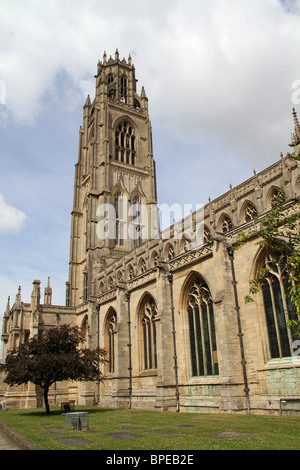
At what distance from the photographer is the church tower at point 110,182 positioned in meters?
50.2

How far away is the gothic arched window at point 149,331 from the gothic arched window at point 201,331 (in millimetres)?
4737

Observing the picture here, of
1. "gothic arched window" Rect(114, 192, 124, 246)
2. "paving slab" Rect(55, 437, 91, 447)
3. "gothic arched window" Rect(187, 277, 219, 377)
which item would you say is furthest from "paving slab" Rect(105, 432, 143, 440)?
"gothic arched window" Rect(114, 192, 124, 246)

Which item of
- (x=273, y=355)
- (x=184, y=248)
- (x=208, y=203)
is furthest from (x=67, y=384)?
(x=273, y=355)

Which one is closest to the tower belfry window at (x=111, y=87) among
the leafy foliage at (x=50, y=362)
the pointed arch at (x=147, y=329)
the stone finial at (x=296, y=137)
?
the stone finial at (x=296, y=137)

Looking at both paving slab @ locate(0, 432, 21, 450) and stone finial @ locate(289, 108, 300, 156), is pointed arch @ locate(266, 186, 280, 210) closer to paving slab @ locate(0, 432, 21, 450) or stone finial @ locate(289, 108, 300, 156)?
stone finial @ locate(289, 108, 300, 156)

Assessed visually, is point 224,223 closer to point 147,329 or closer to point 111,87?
point 147,329

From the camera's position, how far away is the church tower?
50.2 meters

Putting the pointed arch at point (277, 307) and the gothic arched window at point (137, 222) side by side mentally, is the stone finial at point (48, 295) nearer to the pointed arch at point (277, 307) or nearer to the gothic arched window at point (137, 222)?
the gothic arched window at point (137, 222)

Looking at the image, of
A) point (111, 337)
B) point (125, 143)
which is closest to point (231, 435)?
point (111, 337)

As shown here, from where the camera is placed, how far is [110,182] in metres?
53.7

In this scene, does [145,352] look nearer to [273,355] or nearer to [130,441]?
[273,355]

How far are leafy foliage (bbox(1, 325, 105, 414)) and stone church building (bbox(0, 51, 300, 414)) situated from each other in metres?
4.66

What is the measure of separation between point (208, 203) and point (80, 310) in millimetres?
18984
